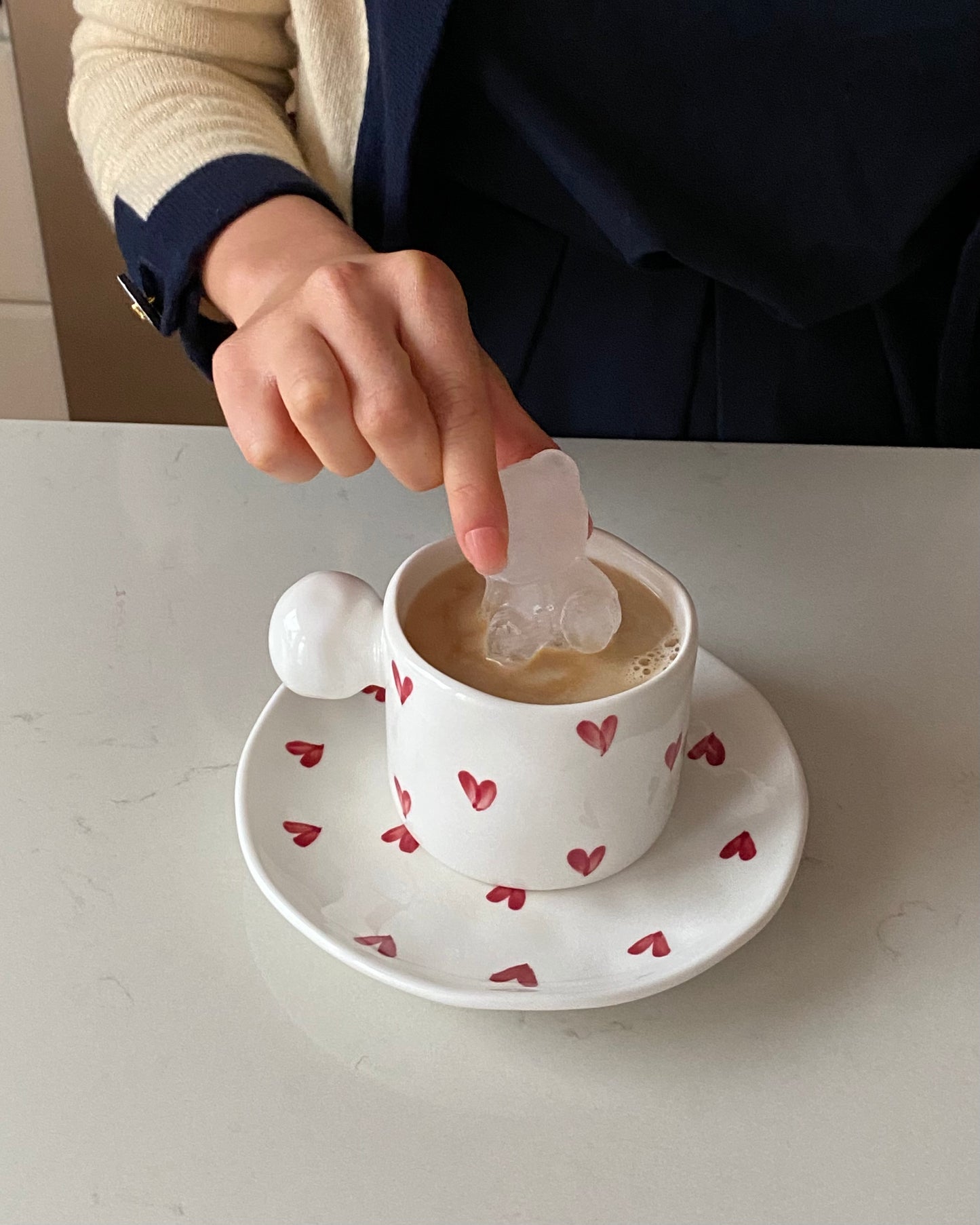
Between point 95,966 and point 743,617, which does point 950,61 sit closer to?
point 743,617

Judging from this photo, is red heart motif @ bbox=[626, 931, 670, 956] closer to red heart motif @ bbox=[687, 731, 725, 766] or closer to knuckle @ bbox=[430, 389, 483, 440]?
red heart motif @ bbox=[687, 731, 725, 766]

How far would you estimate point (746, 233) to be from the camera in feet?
2.54

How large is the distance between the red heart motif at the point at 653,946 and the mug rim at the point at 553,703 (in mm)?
92

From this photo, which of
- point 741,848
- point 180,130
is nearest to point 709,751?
point 741,848

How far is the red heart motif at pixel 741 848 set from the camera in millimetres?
484

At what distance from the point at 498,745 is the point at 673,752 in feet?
0.25

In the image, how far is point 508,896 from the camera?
471 millimetres

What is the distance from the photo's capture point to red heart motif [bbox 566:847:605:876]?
1.52 ft

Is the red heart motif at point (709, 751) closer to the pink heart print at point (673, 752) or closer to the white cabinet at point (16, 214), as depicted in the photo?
the pink heart print at point (673, 752)

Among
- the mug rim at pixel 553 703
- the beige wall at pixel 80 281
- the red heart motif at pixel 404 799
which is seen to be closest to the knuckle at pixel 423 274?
the mug rim at pixel 553 703

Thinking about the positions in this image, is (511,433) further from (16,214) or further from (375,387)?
(16,214)

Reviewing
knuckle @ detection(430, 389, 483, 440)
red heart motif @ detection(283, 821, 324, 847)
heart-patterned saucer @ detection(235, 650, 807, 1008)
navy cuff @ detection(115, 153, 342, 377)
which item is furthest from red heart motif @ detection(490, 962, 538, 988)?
navy cuff @ detection(115, 153, 342, 377)

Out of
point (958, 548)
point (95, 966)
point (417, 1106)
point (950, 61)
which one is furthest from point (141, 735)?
point (950, 61)

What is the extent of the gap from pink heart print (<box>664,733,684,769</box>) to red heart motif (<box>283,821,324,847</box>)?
15cm
